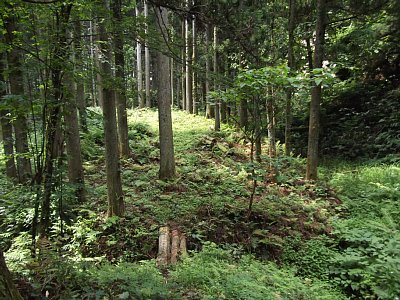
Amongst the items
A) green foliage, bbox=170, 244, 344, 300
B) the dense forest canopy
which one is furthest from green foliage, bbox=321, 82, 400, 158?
green foliage, bbox=170, 244, 344, 300

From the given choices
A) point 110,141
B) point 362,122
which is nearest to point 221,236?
point 110,141

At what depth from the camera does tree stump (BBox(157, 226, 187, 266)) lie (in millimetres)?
5051

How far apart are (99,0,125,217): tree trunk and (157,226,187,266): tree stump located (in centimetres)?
117

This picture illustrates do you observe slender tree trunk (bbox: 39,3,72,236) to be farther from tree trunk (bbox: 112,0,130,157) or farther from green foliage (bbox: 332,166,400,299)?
green foliage (bbox: 332,166,400,299)

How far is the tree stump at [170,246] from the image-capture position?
5051 mm

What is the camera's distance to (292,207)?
722 cm

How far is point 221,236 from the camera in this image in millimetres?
5980

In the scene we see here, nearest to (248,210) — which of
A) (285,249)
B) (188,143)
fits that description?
(285,249)

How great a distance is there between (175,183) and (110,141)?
9.09ft

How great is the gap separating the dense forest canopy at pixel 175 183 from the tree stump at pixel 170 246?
36 mm

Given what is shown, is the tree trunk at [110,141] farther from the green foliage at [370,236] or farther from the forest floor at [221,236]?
the green foliage at [370,236]

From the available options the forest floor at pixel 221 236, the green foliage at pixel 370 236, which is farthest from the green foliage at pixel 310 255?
the green foliage at pixel 370 236

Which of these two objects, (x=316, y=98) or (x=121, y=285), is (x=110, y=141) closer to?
(x=121, y=285)

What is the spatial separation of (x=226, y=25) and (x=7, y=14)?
9.90 feet
